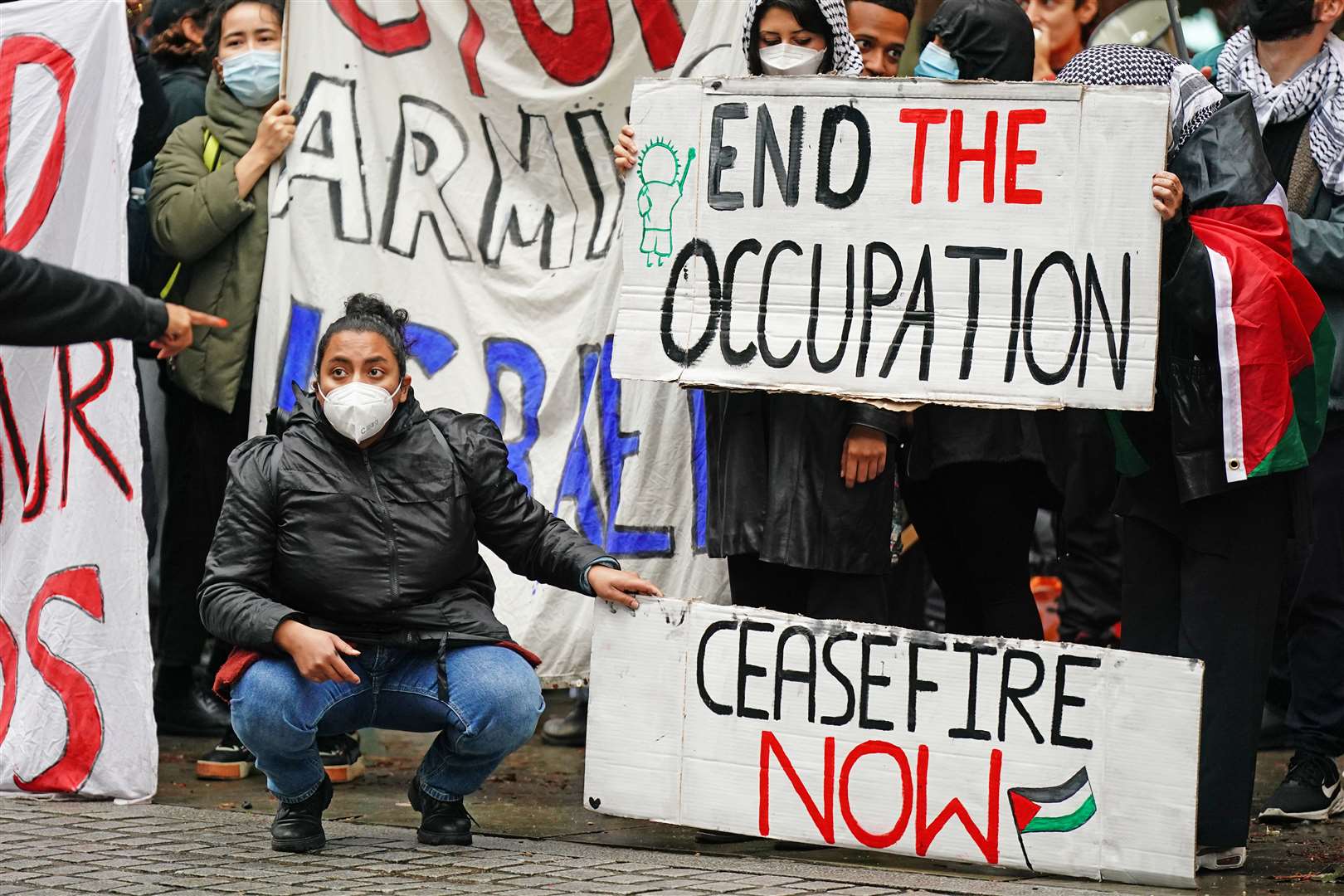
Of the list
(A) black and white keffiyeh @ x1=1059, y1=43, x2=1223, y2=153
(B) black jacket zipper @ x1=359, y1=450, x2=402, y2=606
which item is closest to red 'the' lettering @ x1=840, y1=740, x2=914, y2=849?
(B) black jacket zipper @ x1=359, y1=450, x2=402, y2=606

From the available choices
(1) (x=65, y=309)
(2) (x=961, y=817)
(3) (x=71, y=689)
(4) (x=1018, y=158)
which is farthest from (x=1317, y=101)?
(3) (x=71, y=689)

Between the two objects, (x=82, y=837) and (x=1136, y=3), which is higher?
(x=1136, y=3)

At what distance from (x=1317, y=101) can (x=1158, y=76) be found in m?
0.50

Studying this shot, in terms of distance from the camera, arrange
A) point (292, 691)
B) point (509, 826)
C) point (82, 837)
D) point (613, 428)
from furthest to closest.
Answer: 1. point (613, 428)
2. point (509, 826)
3. point (82, 837)
4. point (292, 691)

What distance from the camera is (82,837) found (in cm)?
470

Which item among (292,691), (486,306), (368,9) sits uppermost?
(368,9)

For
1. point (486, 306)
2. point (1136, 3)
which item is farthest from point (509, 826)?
point (1136, 3)

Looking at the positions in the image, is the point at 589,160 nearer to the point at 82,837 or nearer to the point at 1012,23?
the point at 1012,23

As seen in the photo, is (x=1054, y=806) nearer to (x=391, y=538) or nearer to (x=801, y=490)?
(x=801, y=490)

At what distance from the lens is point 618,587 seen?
4.63 m

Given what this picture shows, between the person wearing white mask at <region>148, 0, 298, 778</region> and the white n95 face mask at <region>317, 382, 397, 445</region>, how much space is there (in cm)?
149

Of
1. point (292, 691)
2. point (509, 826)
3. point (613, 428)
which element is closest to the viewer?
point (292, 691)

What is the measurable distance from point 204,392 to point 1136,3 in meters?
4.00

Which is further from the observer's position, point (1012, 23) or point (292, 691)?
point (1012, 23)
